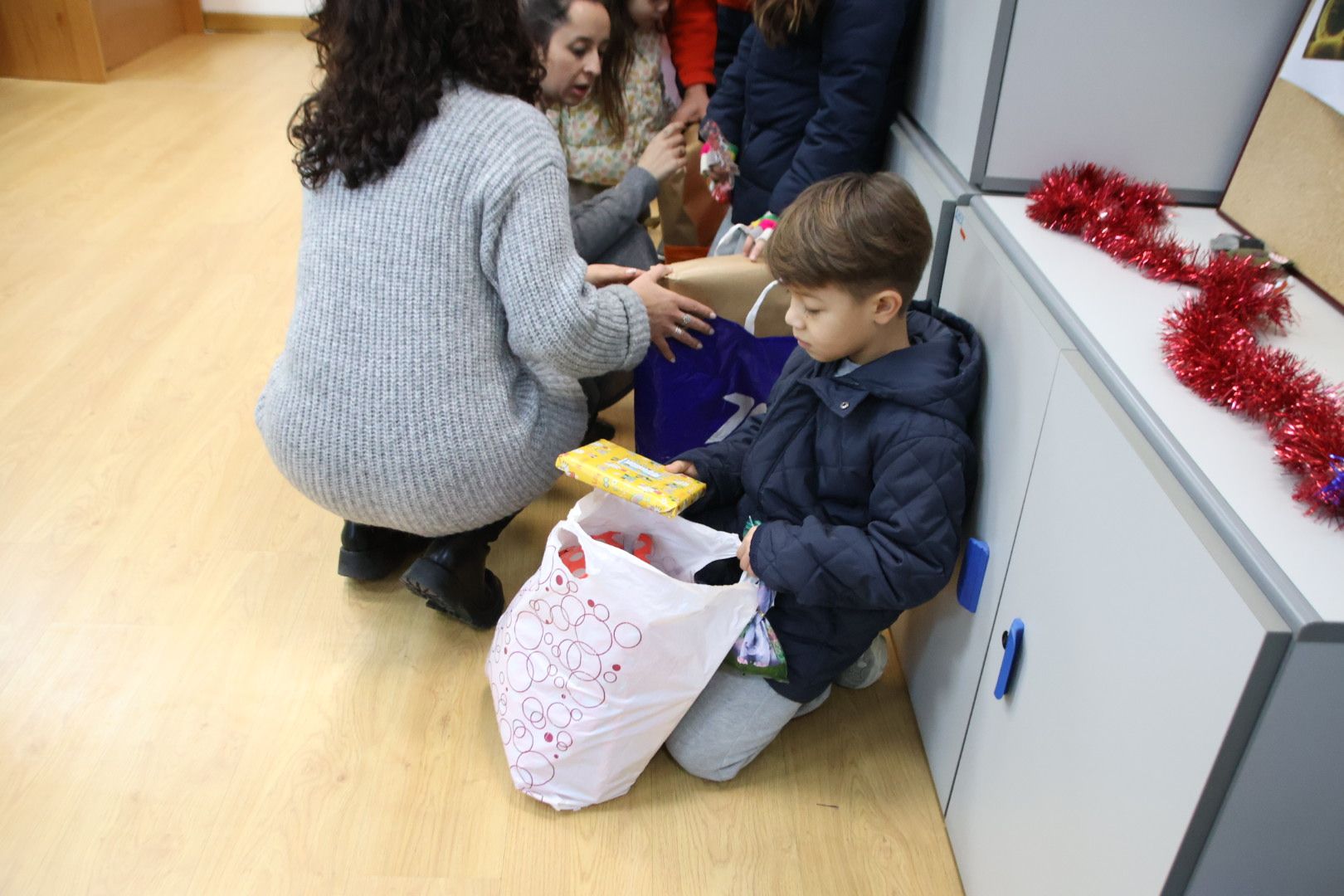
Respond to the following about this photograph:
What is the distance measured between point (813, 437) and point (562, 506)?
2.67ft

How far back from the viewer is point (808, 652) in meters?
1.48

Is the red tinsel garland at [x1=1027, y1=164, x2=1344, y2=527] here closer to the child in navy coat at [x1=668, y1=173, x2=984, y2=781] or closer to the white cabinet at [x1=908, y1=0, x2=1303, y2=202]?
the white cabinet at [x1=908, y1=0, x2=1303, y2=202]

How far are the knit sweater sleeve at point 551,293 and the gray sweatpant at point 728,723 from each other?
0.52m

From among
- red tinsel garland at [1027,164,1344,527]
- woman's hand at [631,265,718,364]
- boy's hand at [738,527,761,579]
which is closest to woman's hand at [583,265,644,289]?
woman's hand at [631,265,718,364]

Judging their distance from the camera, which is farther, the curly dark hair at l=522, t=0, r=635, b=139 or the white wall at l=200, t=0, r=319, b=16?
the white wall at l=200, t=0, r=319, b=16

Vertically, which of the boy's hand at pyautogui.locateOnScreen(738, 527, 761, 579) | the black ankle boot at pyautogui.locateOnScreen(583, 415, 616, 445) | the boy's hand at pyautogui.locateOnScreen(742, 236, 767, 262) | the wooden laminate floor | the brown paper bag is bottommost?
the wooden laminate floor

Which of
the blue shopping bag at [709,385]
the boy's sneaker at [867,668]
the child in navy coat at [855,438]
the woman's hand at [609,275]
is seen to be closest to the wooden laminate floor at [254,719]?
the boy's sneaker at [867,668]

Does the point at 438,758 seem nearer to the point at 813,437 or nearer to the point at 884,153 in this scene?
the point at 813,437

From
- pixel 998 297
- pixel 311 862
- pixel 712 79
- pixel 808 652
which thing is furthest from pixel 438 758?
pixel 712 79

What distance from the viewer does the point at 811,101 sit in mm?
1962

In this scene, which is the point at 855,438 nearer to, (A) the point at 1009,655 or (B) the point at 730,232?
(A) the point at 1009,655

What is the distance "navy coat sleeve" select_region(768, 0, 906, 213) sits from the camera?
171 cm

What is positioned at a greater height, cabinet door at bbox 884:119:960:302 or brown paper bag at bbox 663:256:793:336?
cabinet door at bbox 884:119:960:302

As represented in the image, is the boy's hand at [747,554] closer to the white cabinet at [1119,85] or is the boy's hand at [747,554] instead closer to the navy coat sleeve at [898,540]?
the navy coat sleeve at [898,540]
